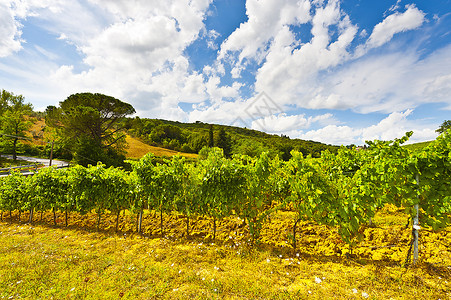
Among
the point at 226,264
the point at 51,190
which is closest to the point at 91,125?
the point at 51,190

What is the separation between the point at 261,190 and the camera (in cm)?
534

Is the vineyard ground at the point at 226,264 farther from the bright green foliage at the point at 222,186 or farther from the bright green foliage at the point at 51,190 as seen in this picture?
the bright green foliage at the point at 51,190

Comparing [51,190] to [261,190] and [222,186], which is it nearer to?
[222,186]

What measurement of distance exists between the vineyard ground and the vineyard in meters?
0.29

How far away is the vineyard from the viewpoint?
146 inches

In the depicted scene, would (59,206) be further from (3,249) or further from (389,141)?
(389,141)

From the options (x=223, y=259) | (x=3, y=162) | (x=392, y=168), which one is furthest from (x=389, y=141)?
(x=3, y=162)

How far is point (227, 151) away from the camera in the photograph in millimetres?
65375

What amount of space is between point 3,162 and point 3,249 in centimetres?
3663

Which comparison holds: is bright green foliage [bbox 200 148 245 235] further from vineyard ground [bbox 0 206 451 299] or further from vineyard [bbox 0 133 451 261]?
vineyard ground [bbox 0 206 451 299]

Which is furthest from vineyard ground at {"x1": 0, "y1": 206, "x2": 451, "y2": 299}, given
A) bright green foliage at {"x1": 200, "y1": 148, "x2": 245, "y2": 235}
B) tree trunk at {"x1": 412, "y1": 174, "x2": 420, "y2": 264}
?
bright green foliage at {"x1": 200, "y1": 148, "x2": 245, "y2": 235}

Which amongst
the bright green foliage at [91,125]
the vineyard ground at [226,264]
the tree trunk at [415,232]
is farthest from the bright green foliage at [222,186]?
the bright green foliage at [91,125]

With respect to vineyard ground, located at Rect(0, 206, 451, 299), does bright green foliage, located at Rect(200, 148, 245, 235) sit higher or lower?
higher

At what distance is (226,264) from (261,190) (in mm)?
2088
